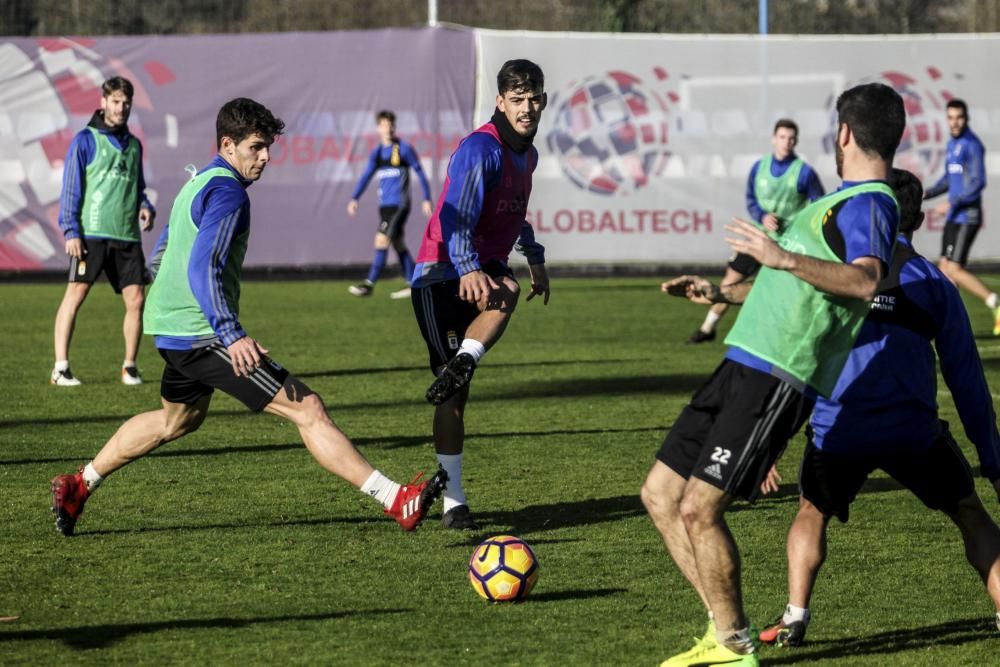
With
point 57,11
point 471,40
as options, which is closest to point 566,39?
point 471,40

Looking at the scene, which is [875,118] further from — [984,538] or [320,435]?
[320,435]

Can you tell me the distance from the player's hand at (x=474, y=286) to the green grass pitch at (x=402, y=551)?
3.58 ft

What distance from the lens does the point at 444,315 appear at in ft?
24.7

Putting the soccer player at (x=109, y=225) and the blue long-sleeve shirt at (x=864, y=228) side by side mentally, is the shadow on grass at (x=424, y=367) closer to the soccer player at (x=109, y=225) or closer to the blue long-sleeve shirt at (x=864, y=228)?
the soccer player at (x=109, y=225)

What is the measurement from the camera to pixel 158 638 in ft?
18.2

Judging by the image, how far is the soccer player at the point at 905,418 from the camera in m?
5.24

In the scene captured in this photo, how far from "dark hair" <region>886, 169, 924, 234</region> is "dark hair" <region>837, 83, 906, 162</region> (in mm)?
428

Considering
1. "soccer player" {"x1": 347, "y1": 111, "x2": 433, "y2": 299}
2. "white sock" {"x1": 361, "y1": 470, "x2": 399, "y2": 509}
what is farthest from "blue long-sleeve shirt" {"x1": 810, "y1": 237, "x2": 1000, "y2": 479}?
"soccer player" {"x1": 347, "y1": 111, "x2": 433, "y2": 299}

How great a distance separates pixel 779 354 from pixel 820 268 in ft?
1.24

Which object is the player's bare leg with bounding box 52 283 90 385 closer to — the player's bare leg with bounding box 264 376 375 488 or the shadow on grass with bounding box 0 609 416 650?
the player's bare leg with bounding box 264 376 375 488

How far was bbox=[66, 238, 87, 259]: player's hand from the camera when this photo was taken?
1206 centimetres

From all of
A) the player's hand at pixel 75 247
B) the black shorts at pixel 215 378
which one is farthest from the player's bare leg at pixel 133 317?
the black shorts at pixel 215 378

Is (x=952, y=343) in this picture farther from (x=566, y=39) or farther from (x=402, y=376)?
(x=566, y=39)

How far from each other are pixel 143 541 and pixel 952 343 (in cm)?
370
